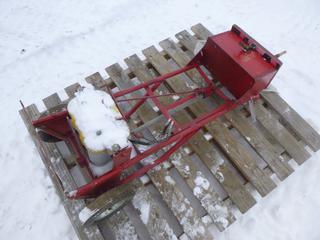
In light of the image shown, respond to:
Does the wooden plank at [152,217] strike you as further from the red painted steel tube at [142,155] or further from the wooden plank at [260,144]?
the wooden plank at [260,144]

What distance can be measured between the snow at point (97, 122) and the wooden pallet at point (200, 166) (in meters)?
0.52

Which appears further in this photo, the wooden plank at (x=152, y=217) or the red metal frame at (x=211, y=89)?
the wooden plank at (x=152, y=217)

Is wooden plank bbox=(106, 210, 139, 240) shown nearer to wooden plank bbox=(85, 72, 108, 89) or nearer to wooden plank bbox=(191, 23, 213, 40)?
wooden plank bbox=(85, 72, 108, 89)

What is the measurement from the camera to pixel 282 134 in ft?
8.54

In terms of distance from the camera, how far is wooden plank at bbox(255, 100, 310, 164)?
8.26 ft

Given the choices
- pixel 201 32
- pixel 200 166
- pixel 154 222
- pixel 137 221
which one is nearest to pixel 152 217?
pixel 154 222

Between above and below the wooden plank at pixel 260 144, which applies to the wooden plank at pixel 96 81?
above

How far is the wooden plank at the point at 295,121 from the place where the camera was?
8.54ft

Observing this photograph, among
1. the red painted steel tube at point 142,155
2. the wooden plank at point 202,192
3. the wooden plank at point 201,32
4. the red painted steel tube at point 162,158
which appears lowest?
the wooden plank at point 202,192

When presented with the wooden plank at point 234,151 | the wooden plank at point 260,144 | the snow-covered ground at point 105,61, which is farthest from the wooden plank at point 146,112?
the wooden plank at point 260,144

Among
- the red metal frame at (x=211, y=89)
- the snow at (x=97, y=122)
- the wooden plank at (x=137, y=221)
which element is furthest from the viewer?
the wooden plank at (x=137, y=221)

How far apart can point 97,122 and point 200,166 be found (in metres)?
1.18

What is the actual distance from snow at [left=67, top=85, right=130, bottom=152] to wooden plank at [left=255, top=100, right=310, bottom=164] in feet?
4.90

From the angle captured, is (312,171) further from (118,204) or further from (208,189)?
(118,204)
